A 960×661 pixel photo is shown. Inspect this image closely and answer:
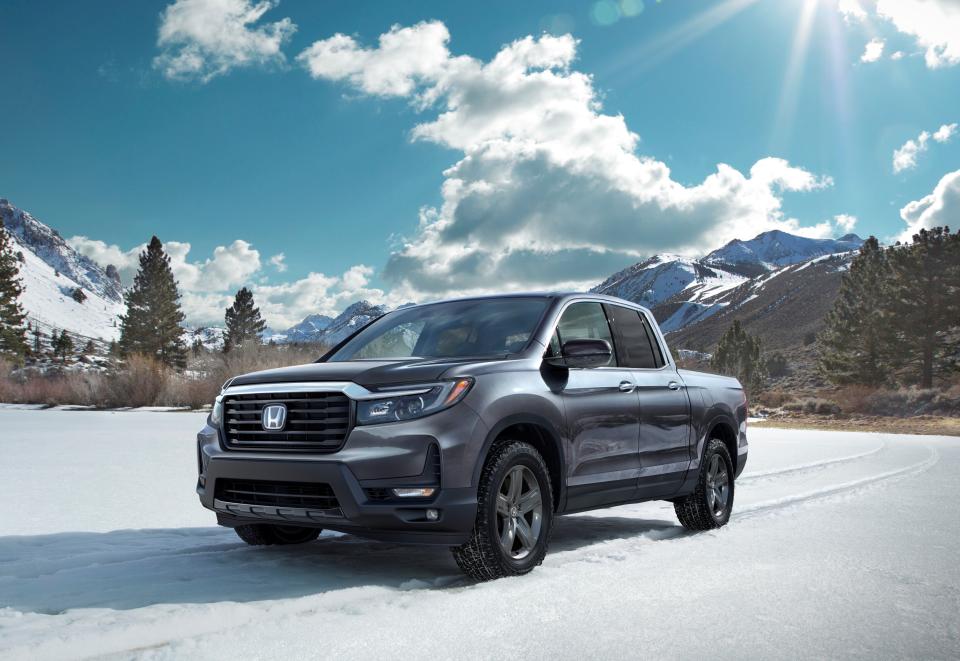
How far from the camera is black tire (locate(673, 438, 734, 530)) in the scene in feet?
24.2

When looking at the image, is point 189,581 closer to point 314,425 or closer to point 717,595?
point 314,425

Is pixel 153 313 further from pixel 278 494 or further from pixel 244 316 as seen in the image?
pixel 278 494

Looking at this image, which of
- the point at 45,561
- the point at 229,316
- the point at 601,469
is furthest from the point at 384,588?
the point at 229,316

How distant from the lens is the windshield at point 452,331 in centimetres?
594

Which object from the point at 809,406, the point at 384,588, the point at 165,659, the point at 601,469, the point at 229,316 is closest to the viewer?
the point at 165,659

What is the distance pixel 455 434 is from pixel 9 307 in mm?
86615

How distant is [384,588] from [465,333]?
204 centimetres

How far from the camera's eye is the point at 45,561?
5.44 m

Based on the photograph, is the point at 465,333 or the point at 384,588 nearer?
the point at 384,588

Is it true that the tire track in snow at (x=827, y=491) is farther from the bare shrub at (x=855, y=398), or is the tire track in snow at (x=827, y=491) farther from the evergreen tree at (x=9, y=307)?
the evergreen tree at (x=9, y=307)

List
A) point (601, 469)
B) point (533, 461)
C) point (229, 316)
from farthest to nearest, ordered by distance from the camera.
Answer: point (229, 316)
point (601, 469)
point (533, 461)

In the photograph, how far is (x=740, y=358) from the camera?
284 ft

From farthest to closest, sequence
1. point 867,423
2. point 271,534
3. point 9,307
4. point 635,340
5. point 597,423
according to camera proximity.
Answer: point 9,307 → point 867,423 → point 635,340 → point 271,534 → point 597,423

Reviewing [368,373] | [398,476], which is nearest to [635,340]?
[368,373]
